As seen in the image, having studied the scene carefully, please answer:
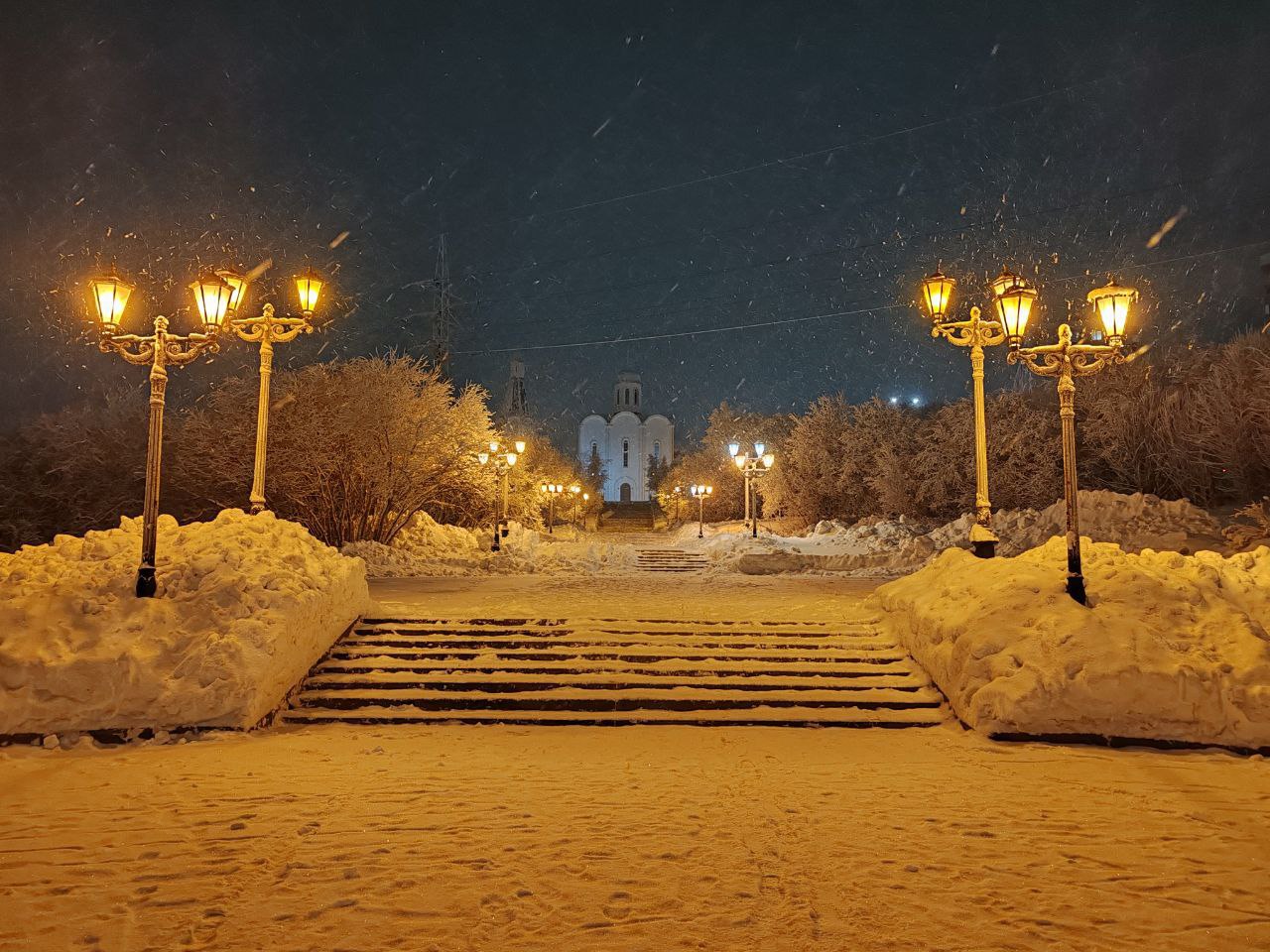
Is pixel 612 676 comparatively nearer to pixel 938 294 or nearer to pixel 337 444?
pixel 938 294

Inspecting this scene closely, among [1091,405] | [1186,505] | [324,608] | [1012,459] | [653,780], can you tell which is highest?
[1091,405]

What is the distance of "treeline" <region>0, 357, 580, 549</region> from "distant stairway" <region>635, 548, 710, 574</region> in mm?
6368

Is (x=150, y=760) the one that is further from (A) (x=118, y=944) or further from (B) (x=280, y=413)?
(B) (x=280, y=413)

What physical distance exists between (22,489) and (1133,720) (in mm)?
37629

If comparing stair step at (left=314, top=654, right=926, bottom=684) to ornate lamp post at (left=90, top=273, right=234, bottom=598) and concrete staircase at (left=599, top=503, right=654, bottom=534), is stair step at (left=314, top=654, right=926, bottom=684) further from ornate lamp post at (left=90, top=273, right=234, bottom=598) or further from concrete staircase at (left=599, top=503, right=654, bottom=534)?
concrete staircase at (left=599, top=503, right=654, bottom=534)

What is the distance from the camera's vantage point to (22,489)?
2984cm

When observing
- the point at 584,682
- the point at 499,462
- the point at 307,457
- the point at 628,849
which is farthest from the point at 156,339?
the point at 499,462

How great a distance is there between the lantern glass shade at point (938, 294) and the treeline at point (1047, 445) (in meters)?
16.0

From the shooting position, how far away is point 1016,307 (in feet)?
32.1

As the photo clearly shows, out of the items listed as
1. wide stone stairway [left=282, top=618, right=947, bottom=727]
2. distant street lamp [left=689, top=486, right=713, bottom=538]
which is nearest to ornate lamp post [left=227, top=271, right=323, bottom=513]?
wide stone stairway [left=282, top=618, right=947, bottom=727]

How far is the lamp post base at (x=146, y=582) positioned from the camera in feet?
25.3

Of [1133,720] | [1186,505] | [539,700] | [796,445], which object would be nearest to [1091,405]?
[1186,505]

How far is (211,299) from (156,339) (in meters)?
0.91

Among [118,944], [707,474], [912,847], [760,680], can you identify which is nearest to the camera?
[118,944]
